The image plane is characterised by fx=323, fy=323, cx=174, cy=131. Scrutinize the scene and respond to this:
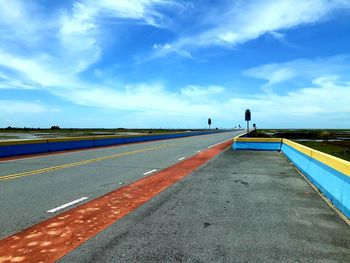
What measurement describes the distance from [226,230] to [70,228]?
103 inches

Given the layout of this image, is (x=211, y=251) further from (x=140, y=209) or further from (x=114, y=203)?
(x=114, y=203)

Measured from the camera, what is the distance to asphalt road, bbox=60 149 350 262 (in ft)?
14.2

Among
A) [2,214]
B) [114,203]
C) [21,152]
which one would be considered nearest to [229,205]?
[114,203]

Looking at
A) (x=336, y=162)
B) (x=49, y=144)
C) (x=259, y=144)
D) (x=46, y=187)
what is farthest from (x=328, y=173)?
(x=49, y=144)

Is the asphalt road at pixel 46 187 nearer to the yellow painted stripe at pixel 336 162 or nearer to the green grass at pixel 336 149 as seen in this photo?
the yellow painted stripe at pixel 336 162

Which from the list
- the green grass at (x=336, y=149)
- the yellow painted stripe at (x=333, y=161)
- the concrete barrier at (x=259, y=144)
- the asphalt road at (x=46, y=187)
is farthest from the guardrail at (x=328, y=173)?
the concrete barrier at (x=259, y=144)

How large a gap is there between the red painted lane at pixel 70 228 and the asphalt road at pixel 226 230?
0.22 metres

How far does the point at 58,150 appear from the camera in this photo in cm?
2198

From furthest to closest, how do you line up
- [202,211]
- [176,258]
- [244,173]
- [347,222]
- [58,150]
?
1. [58,150]
2. [244,173]
3. [202,211]
4. [347,222]
5. [176,258]

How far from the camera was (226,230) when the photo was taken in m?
5.37

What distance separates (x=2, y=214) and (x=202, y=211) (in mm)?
3881

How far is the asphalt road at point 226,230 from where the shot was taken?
434 centimetres

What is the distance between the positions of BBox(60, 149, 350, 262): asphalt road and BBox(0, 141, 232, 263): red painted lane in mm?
224

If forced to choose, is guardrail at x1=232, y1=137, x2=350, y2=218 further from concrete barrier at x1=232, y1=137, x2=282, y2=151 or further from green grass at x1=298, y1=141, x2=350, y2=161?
concrete barrier at x1=232, y1=137, x2=282, y2=151
